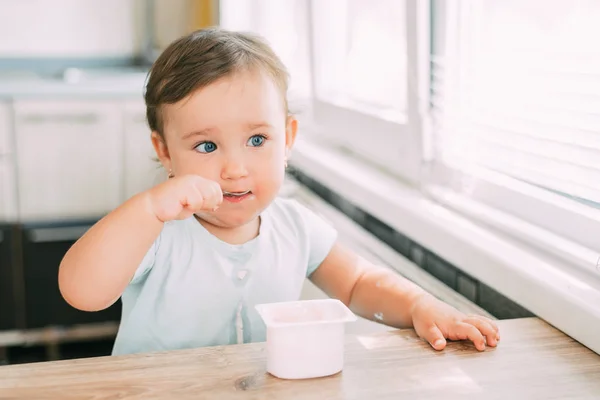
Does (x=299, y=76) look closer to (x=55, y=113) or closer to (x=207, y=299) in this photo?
(x=55, y=113)

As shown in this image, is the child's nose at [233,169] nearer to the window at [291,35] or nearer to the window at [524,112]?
the window at [524,112]

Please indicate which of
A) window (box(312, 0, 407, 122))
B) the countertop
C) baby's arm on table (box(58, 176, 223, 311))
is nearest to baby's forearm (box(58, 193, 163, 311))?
baby's arm on table (box(58, 176, 223, 311))

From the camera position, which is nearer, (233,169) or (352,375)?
(352,375)

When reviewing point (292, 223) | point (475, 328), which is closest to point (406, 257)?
point (292, 223)

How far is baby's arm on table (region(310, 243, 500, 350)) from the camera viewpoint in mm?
968

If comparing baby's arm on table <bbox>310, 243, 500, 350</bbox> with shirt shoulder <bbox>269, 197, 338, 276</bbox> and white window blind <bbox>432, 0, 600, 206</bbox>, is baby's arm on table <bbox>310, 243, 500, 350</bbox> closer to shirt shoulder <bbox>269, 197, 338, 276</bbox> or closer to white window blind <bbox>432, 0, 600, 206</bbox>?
shirt shoulder <bbox>269, 197, 338, 276</bbox>

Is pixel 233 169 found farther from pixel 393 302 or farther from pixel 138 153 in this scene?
pixel 138 153

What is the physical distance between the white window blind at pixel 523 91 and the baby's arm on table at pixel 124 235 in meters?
0.56

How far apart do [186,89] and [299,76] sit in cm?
164

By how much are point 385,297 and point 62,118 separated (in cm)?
217

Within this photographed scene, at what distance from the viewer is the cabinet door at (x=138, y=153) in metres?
3.07

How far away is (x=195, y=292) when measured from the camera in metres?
1.17

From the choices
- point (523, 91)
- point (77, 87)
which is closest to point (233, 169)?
point (523, 91)

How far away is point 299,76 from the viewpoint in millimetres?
2676
